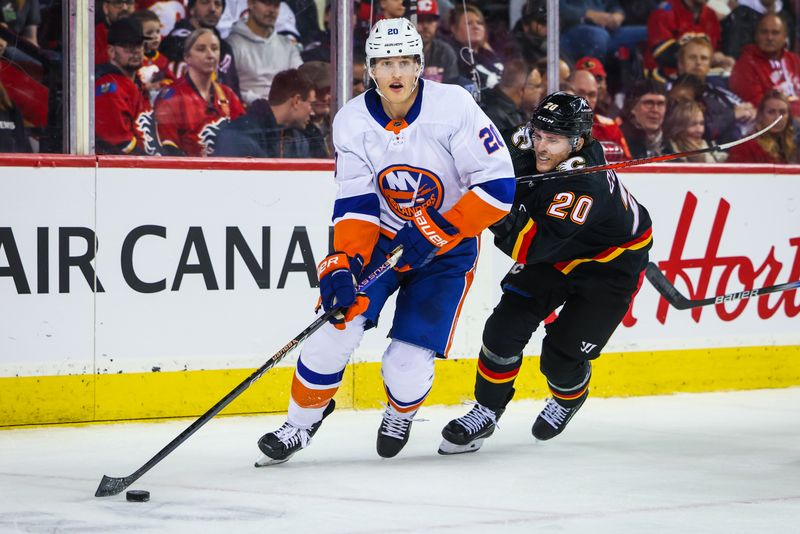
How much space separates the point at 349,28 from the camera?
4387 millimetres

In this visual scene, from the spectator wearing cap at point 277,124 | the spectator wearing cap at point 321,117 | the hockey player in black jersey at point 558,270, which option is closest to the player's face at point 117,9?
the spectator wearing cap at point 277,124

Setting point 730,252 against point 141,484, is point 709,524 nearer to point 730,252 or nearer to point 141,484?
point 141,484

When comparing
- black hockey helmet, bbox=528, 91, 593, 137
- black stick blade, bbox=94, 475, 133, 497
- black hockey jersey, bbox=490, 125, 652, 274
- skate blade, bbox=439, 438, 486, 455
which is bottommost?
skate blade, bbox=439, 438, 486, 455

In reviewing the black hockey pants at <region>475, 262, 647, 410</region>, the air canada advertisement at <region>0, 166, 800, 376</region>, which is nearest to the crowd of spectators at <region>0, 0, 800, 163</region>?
the air canada advertisement at <region>0, 166, 800, 376</region>

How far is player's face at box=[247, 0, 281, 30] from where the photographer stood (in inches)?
182

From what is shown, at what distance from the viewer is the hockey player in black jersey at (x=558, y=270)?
3.37 m

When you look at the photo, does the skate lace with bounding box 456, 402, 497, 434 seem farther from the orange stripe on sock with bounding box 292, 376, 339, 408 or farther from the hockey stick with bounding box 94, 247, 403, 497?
the hockey stick with bounding box 94, 247, 403, 497

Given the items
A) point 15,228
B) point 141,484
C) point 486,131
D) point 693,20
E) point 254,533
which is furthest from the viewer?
point 693,20

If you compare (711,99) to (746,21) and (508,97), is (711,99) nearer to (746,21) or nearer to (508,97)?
(746,21)

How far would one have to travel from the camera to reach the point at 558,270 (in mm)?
3611

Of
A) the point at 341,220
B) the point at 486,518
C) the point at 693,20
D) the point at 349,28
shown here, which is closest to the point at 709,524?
the point at 486,518

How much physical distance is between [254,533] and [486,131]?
3.98 feet

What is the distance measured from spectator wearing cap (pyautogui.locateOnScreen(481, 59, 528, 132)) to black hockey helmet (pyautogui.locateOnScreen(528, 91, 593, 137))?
142 cm

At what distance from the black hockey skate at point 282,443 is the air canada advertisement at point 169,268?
2.83ft
